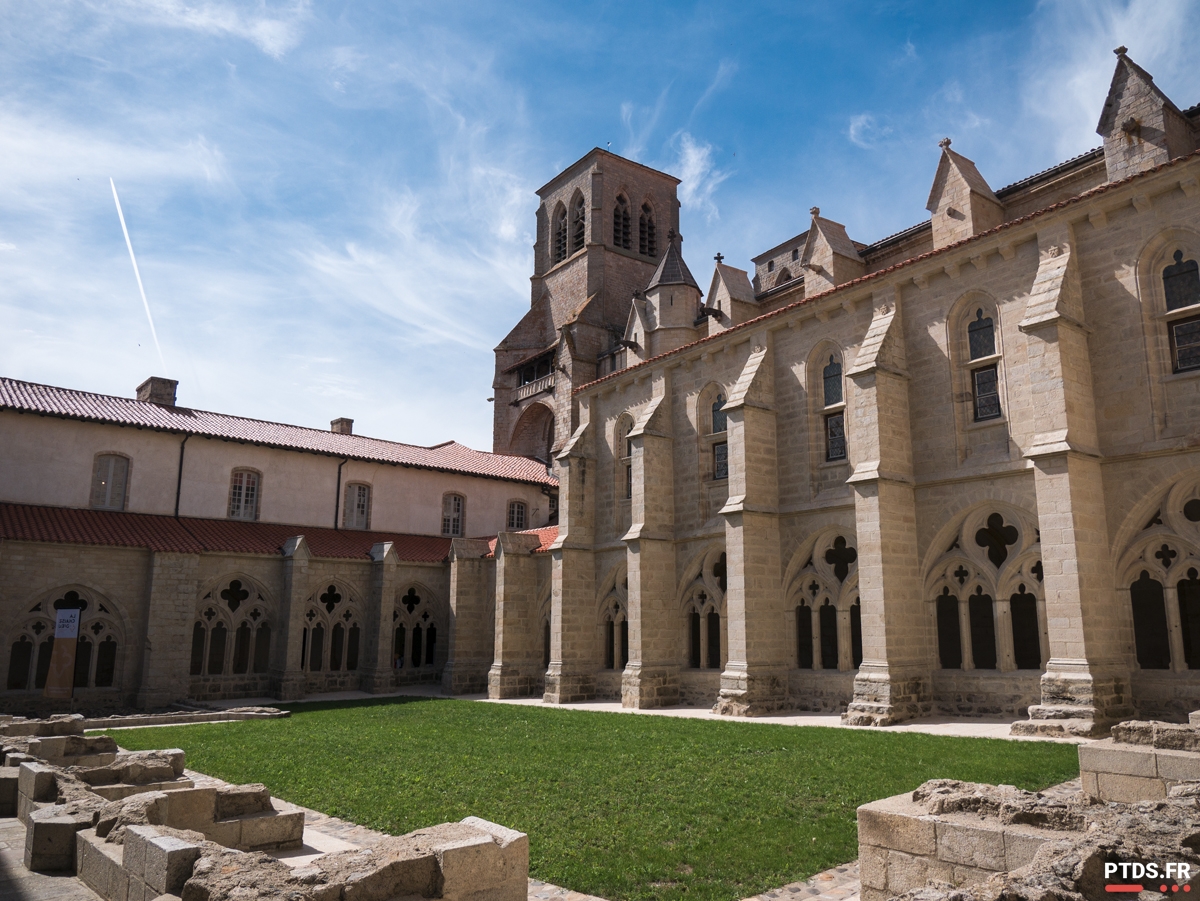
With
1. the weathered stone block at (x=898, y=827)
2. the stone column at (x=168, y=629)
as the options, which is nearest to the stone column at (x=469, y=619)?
the stone column at (x=168, y=629)

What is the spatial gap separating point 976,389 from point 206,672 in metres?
23.7

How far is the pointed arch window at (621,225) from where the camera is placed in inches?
1892

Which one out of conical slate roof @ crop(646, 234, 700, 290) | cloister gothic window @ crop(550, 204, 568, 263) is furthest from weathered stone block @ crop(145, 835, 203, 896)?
cloister gothic window @ crop(550, 204, 568, 263)

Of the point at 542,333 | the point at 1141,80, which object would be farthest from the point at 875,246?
the point at 542,333

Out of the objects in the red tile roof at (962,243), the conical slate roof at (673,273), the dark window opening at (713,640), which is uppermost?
the conical slate roof at (673,273)

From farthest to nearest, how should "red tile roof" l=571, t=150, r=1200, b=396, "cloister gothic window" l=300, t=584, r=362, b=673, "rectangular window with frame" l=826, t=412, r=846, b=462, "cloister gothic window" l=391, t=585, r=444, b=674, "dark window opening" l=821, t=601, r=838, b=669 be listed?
"cloister gothic window" l=391, t=585, r=444, b=674 < "cloister gothic window" l=300, t=584, r=362, b=673 < "rectangular window with frame" l=826, t=412, r=846, b=462 < "dark window opening" l=821, t=601, r=838, b=669 < "red tile roof" l=571, t=150, r=1200, b=396

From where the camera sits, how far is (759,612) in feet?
66.9

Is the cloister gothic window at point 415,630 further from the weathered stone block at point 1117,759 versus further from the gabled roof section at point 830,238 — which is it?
the weathered stone block at point 1117,759

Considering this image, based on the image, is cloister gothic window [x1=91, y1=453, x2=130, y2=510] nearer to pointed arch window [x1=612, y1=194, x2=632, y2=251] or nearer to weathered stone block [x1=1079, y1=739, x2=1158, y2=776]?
weathered stone block [x1=1079, y1=739, x2=1158, y2=776]

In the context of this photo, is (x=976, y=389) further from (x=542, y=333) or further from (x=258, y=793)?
(x=542, y=333)

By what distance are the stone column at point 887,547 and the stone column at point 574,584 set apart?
1000cm

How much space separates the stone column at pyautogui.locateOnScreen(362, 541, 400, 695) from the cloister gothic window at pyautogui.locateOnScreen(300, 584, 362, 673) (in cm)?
53

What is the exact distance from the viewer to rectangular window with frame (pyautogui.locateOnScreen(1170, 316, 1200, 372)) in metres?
14.8

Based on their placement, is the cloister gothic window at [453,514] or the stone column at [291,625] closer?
the stone column at [291,625]
